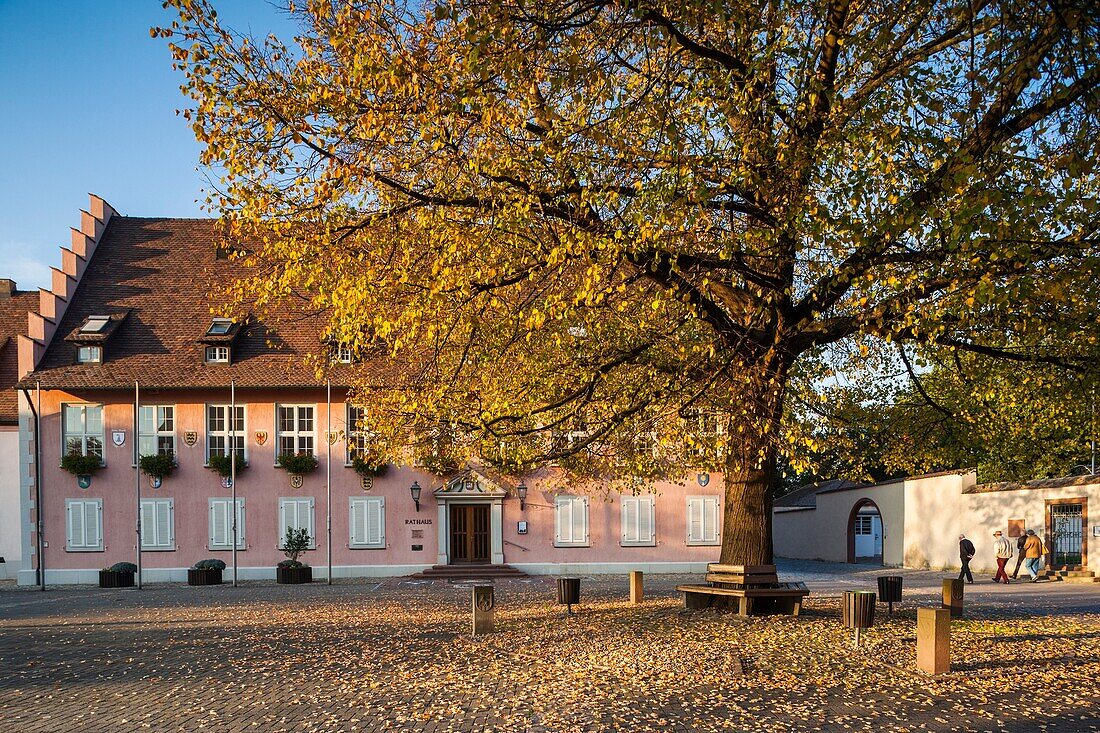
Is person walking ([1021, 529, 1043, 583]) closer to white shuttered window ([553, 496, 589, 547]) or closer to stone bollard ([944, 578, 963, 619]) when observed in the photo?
stone bollard ([944, 578, 963, 619])

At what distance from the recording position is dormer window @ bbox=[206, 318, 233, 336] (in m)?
34.1

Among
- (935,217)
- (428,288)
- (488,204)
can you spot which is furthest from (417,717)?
(935,217)

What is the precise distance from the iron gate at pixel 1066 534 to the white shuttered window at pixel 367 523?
69.3 feet

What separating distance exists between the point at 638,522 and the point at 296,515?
11.9 metres

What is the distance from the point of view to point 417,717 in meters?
9.59

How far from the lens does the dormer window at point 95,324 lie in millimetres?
33500

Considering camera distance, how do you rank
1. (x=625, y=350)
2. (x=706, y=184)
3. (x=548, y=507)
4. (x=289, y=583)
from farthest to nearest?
(x=548, y=507) → (x=289, y=583) → (x=625, y=350) → (x=706, y=184)

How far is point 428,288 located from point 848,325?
18.9 ft

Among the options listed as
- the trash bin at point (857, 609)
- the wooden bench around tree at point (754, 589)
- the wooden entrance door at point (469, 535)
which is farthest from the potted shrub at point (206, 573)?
the trash bin at point (857, 609)

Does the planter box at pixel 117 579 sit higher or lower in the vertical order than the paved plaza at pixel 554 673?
lower

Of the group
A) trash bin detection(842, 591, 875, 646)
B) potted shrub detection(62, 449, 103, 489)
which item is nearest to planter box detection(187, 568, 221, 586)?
potted shrub detection(62, 449, 103, 489)

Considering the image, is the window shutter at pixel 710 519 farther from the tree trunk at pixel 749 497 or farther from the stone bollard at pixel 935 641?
the stone bollard at pixel 935 641

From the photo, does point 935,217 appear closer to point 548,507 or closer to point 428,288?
point 428,288

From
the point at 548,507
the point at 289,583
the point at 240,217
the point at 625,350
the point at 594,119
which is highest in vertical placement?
the point at 594,119
